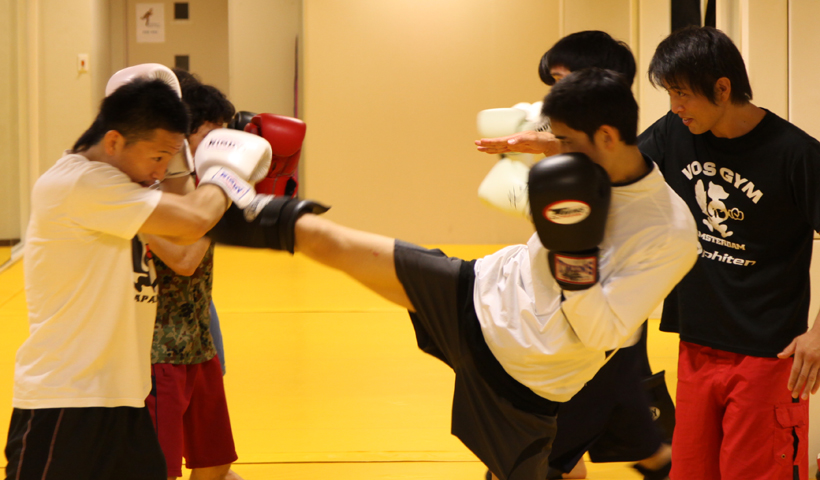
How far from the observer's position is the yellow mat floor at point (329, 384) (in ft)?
9.44

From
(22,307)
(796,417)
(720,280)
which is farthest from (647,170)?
(22,307)

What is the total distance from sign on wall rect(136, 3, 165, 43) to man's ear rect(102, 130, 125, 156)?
789 cm

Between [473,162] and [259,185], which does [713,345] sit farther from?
[473,162]

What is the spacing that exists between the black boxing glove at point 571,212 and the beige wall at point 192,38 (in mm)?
8116

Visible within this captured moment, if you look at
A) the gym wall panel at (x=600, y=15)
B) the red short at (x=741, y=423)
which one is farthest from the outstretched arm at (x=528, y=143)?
the gym wall panel at (x=600, y=15)

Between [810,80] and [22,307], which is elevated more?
[810,80]

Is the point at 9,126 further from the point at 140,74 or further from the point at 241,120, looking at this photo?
the point at 140,74

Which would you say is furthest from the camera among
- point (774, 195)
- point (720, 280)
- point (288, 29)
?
point (288, 29)

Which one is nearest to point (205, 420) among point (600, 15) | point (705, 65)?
point (705, 65)

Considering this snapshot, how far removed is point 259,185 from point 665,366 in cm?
248

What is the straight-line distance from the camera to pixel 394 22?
7.78m

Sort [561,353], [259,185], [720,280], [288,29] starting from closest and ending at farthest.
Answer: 1. [561,353]
2. [720,280]
3. [259,185]
4. [288,29]

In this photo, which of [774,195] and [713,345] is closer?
[774,195]

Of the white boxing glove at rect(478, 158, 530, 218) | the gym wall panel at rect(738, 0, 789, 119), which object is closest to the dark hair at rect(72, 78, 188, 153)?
the white boxing glove at rect(478, 158, 530, 218)
